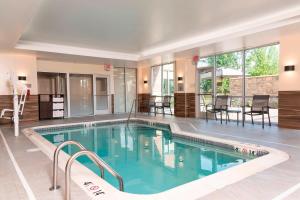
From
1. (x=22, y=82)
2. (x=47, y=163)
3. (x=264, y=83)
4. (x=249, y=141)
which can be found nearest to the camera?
(x=47, y=163)

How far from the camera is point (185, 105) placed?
9133 millimetres

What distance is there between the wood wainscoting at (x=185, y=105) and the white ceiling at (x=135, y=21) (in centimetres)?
244

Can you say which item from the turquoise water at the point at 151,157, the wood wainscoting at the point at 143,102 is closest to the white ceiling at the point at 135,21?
the turquoise water at the point at 151,157

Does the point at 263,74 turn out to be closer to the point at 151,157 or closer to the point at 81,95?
the point at 151,157

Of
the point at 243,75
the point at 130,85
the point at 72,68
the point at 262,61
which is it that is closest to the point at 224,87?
the point at 243,75

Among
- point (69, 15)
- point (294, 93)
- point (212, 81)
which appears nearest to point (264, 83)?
point (294, 93)

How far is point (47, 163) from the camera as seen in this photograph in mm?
3271

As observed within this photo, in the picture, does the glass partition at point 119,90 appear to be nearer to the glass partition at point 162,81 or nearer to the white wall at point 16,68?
the glass partition at point 162,81

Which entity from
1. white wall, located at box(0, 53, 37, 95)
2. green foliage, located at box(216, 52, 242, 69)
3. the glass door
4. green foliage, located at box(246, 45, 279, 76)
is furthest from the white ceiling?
the glass door

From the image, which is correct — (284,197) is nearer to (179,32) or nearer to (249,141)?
(249,141)

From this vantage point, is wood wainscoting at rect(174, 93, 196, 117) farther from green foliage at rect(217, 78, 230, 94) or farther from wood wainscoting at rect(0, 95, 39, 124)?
wood wainscoting at rect(0, 95, 39, 124)

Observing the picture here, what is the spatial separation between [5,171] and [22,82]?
5.65 m

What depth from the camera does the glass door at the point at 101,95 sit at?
10.5 metres

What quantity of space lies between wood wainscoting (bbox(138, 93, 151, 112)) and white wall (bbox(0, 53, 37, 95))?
536 centimetres
